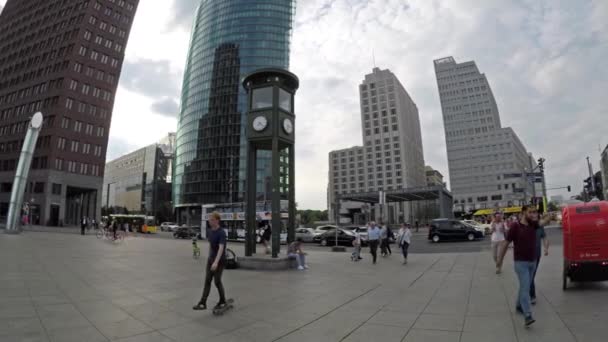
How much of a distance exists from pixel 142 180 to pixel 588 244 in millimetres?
138420

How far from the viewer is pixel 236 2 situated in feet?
305

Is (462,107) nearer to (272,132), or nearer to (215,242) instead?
(272,132)

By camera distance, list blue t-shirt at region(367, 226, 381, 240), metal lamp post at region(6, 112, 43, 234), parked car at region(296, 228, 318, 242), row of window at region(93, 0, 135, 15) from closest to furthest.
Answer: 1. blue t-shirt at region(367, 226, 381, 240)
2. metal lamp post at region(6, 112, 43, 234)
3. parked car at region(296, 228, 318, 242)
4. row of window at region(93, 0, 135, 15)

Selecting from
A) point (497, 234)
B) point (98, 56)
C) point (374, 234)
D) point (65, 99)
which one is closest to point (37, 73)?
point (98, 56)

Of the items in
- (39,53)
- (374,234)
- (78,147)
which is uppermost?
(39,53)

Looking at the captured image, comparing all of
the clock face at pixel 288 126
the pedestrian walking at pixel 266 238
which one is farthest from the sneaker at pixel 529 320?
the pedestrian walking at pixel 266 238

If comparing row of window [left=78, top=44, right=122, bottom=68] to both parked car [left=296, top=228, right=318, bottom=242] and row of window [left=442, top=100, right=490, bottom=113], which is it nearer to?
parked car [left=296, top=228, right=318, bottom=242]

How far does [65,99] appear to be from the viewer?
5634 centimetres

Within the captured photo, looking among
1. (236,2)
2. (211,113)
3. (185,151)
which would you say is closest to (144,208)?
(185,151)

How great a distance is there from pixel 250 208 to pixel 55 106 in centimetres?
5935

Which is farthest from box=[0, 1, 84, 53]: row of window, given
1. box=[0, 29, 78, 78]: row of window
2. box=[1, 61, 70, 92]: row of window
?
box=[1, 61, 70, 92]: row of window

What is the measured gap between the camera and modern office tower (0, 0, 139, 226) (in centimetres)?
5453

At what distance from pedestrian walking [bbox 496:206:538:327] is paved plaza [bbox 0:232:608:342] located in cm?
41

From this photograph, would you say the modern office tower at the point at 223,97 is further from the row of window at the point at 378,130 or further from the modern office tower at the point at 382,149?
the row of window at the point at 378,130
